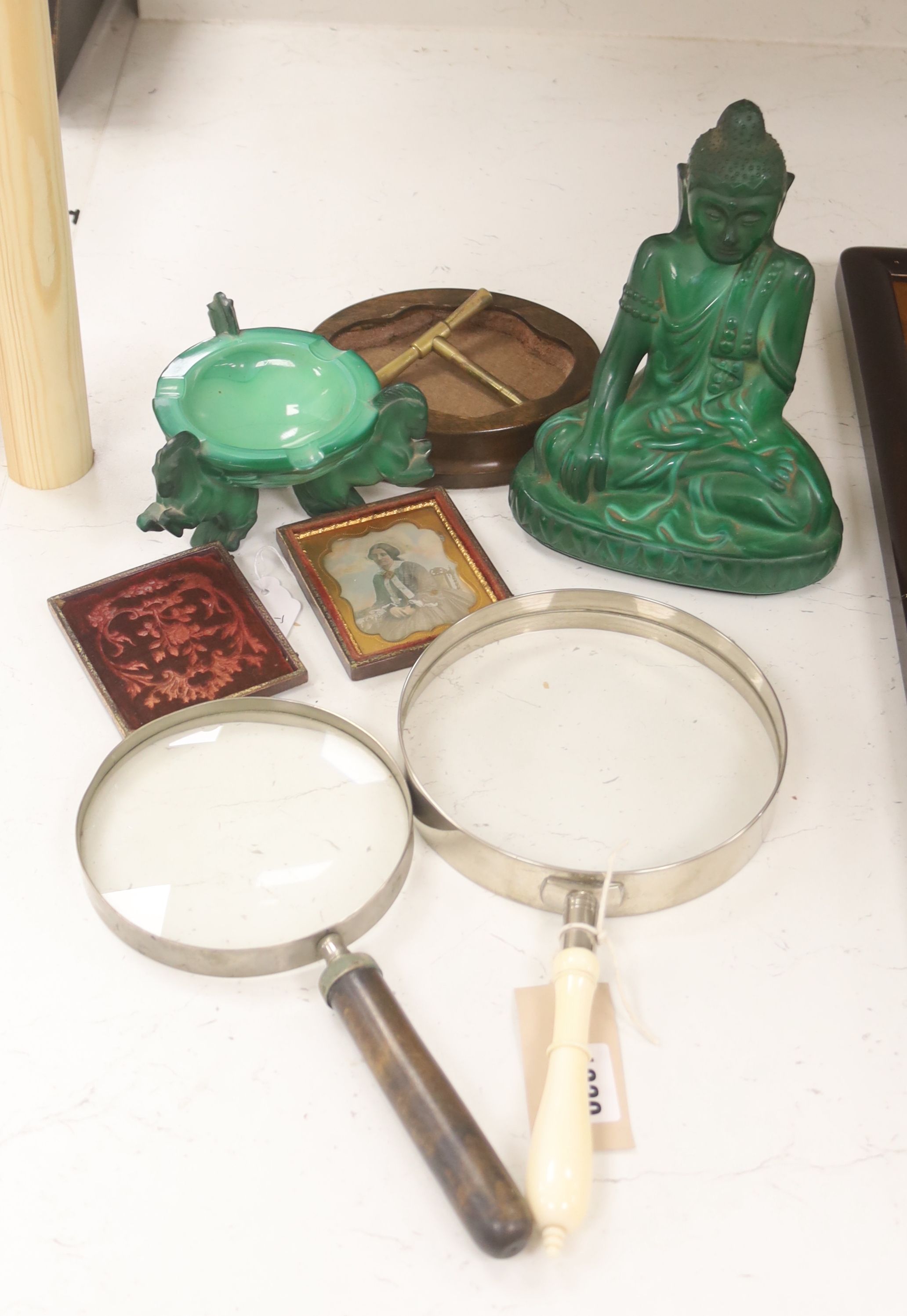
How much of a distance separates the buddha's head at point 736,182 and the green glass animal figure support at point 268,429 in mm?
396

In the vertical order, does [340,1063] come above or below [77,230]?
below

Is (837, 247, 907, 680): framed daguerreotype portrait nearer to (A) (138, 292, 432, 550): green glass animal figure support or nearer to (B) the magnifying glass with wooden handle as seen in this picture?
(A) (138, 292, 432, 550): green glass animal figure support

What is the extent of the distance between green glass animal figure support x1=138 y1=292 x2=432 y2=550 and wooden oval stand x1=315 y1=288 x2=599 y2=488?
9cm

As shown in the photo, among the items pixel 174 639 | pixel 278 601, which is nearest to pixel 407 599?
pixel 278 601

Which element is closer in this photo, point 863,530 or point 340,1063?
point 340,1063

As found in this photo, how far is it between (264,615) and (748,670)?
561 millimetres

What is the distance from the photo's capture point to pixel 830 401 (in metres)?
1.96

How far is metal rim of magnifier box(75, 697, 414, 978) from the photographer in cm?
121

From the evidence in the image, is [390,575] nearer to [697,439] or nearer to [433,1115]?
[697,439]

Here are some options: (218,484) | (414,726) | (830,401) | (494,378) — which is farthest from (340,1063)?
(830,401)

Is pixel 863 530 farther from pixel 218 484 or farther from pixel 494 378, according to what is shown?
pixel 218 484

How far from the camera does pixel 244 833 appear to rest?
1.30m

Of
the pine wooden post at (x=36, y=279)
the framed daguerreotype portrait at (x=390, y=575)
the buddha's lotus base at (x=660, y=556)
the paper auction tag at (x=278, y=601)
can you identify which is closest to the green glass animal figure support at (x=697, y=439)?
the buddha's lotus base at (x=660, y=556)

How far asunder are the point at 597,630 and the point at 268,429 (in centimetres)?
47
